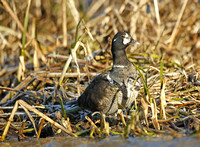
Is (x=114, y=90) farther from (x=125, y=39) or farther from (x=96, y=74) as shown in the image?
(x=96, y=74)

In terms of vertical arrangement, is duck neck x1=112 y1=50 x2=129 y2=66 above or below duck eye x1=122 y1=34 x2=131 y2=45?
below

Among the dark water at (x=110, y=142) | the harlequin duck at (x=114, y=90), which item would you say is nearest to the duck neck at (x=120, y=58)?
the harlequin duck at (x=114, y=90)

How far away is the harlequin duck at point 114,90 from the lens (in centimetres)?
385

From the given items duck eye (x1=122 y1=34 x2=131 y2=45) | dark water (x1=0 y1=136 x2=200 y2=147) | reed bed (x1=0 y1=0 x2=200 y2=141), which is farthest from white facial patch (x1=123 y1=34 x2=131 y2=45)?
dark water (x1=0 y1=136 x2=200 y2=147)

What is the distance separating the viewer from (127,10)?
658cm

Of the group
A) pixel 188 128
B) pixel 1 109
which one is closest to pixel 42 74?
pixel 1 109

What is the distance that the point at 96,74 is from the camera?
502 cm

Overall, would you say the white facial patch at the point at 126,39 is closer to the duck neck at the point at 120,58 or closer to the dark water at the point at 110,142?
the duck neck at the point at 120,58

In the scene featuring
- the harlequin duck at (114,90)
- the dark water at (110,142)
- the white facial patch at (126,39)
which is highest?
the white facial patch at (126,39)

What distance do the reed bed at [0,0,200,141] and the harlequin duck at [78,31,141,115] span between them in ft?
0.63

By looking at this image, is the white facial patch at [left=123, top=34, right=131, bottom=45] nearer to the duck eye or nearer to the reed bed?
the duck eye

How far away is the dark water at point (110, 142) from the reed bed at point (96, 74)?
10 cm

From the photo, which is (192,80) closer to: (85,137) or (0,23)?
(85,137)

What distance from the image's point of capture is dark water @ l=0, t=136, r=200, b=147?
3.00 metres
